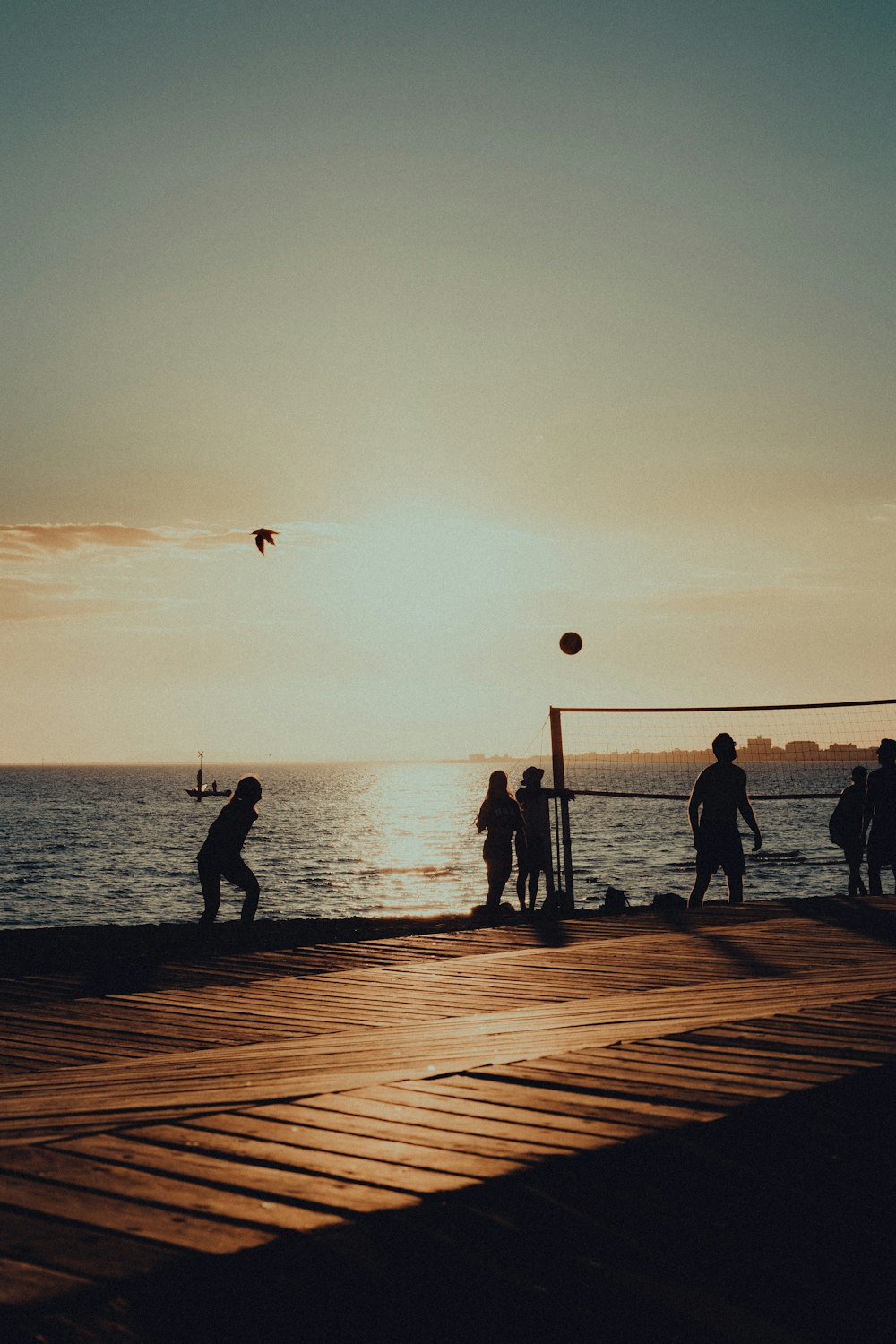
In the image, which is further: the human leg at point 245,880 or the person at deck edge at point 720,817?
the person at deck edge at point 720,817

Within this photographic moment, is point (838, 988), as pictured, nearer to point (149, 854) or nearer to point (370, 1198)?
point (370, 1198)

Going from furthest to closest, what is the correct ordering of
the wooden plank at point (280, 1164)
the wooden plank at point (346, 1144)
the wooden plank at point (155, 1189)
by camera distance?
the wooden plank at point (346, 1144), the wooden plank at point (280, 1164), the wooden plank at point (155, 1189)

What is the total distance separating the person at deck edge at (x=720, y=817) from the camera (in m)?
12.2

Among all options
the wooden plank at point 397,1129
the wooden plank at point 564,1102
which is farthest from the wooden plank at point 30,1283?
the wooden plank at point 564,1102

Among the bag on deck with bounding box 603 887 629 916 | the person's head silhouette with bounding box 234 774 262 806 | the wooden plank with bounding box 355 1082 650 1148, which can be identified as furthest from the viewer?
the bag on deck with bounding box 603 887 629 916

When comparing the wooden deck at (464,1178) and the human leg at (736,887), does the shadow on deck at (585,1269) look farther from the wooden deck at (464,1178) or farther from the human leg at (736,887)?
the human leg at (736,887)

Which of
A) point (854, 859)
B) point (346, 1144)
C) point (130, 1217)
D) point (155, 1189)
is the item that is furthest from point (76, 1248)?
point (854, 859)

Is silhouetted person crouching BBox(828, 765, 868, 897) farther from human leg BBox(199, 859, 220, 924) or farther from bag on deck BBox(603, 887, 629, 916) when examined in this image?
human leg BBox(199, 859, 220, 924)

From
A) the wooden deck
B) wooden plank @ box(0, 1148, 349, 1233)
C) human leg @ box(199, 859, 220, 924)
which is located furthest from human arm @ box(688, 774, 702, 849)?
wooden plank @ box(0, 1148, 349, 1233)

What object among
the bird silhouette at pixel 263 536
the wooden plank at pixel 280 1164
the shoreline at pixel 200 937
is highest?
the bird silhouette at pixel 263 536

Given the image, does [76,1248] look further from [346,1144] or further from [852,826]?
[852,826]

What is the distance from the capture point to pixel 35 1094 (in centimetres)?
424

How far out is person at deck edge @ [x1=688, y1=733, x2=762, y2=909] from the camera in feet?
39.9

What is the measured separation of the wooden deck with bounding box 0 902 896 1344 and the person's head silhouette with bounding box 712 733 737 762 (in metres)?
6.12
